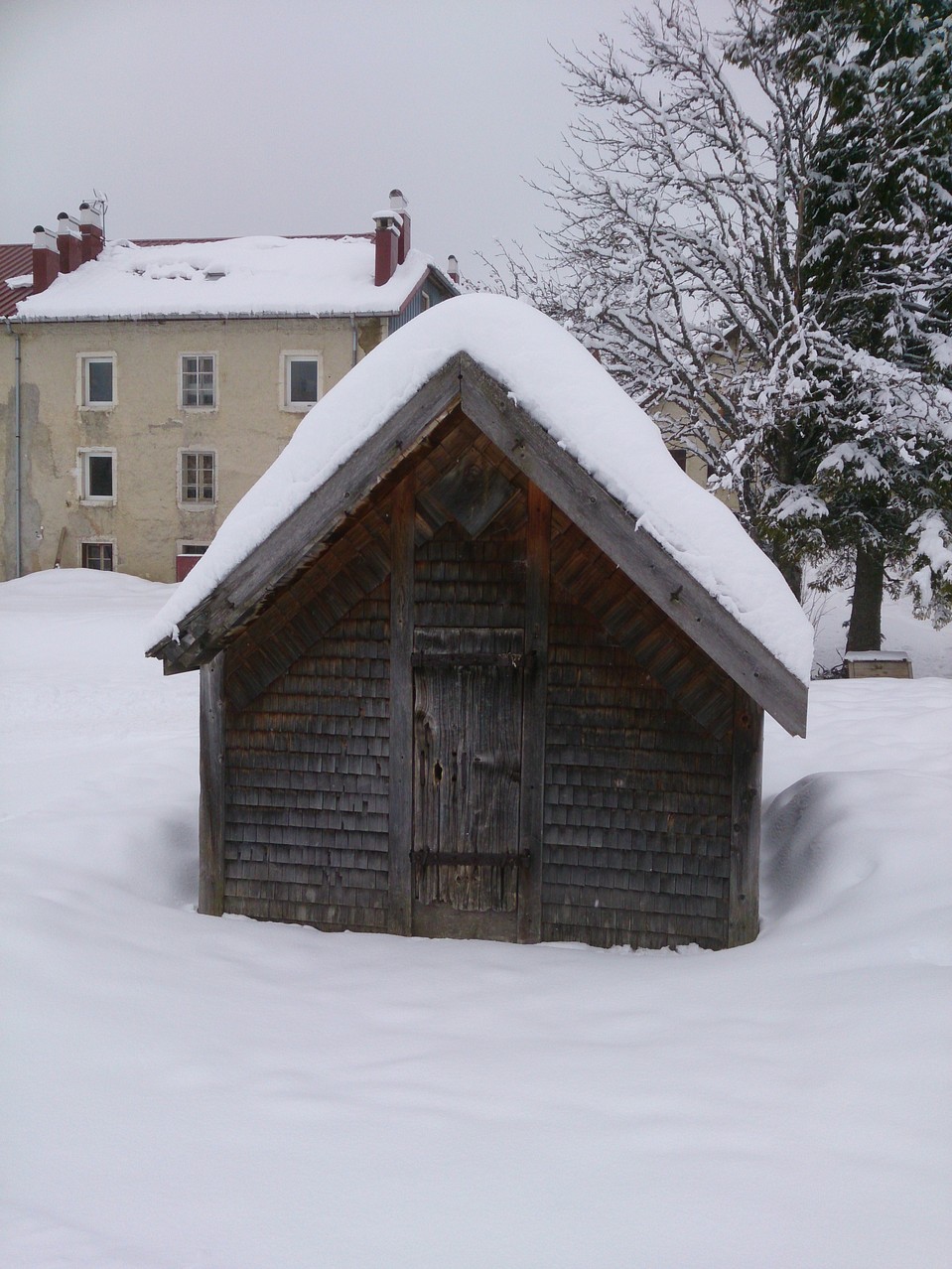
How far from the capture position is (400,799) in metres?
4.24

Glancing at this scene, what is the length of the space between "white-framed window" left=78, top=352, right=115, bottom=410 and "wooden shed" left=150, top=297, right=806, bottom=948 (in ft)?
71.1

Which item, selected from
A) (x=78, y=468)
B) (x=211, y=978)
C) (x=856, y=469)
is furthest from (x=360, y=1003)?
(x=78, y=468)

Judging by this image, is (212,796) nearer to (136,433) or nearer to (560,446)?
(560,446)

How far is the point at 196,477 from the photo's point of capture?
76.2ft

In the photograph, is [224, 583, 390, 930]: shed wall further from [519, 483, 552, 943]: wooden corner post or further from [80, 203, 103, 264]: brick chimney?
[80, 203, 103, 264]: brick chimney

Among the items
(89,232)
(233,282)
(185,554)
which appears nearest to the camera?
(233,282)

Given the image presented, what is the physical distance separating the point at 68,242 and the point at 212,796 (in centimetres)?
2451

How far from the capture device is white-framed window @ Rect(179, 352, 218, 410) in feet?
74.8

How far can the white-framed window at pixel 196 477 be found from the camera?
23062 mm

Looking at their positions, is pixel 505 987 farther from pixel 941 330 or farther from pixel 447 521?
pixel 941 330

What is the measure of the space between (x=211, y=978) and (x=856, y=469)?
1023 centimetres

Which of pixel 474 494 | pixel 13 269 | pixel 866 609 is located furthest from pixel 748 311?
pixel 13 269

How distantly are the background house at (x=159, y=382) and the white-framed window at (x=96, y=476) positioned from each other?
1.4 inches

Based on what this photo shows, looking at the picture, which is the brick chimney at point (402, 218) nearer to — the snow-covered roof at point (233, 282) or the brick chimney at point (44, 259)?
the snow-covered roof at point (233, 282)
